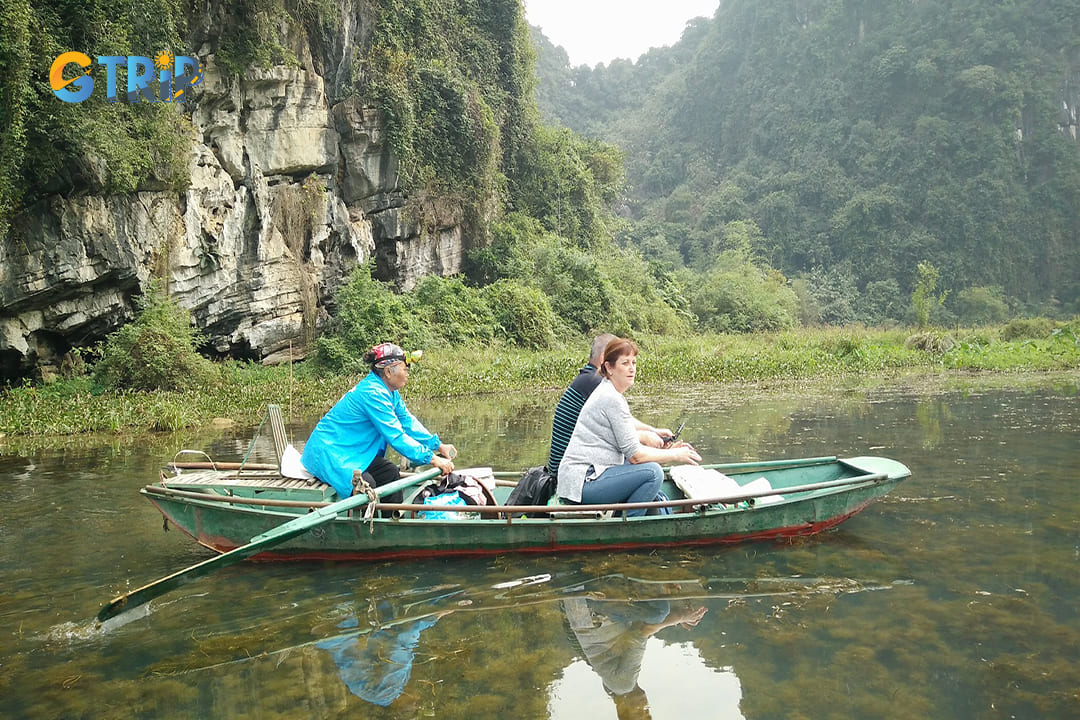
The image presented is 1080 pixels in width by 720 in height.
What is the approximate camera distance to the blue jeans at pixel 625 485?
5297 millimetres

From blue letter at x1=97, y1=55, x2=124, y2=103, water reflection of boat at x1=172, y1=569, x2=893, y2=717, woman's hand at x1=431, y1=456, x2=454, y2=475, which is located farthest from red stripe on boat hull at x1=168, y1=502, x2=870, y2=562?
blue letter at x1=97, y1=55, x2=124, y2=103

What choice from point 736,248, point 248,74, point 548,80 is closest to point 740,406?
point 248,74

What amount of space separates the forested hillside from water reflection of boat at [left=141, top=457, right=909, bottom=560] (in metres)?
33.9

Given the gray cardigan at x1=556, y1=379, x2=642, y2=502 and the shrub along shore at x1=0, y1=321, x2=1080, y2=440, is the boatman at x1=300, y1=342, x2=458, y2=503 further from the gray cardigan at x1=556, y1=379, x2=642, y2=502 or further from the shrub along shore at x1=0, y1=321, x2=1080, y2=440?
the shrub along shore at x1=0, y1=321, x2=1080, y2=440

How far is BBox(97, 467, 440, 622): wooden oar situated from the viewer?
4.28 meters

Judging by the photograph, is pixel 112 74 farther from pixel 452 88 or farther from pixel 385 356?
pixel 385 356

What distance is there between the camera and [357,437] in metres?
5.62

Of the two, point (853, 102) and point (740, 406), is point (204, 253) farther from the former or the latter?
point (853, 102)

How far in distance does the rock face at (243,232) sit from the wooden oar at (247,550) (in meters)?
8.93

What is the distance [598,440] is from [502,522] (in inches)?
33.0

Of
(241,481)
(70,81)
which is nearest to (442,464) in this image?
(241,481)

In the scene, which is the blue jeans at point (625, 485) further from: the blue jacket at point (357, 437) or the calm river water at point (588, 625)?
the blue jacket at point (357, 437)

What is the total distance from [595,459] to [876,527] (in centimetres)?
229

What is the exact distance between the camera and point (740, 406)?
1296 cm
